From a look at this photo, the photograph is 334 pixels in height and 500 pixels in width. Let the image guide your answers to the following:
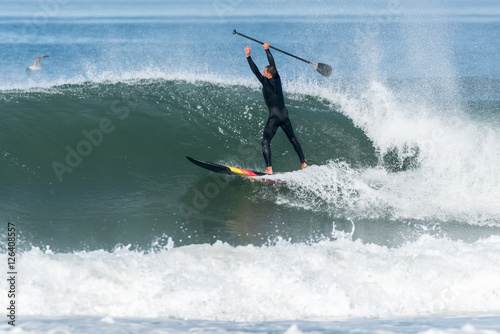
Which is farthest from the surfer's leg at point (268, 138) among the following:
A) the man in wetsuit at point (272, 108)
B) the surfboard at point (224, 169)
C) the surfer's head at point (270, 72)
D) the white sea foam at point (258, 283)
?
the white sea foam at point (258, 283)

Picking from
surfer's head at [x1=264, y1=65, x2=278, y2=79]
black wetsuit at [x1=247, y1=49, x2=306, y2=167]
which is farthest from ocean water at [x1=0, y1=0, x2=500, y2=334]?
surfer's head at [x1=264, y1=65, x2=278, y2=79]

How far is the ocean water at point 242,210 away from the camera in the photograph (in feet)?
15.8

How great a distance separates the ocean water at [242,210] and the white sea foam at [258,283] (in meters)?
0.02

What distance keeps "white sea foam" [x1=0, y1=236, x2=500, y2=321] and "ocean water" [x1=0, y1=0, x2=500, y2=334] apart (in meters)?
0.02

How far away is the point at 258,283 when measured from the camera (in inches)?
205

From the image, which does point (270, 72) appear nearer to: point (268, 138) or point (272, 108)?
point (272, 108)

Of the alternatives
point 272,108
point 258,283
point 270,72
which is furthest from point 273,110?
point 258,283

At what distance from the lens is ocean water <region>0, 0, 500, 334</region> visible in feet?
15.8

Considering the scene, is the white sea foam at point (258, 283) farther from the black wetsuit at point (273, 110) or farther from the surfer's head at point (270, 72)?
the surfer's head at point (270, 72)

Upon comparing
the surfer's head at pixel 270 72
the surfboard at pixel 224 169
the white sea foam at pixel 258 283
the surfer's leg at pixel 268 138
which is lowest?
the white sea foam at pixel 258 283

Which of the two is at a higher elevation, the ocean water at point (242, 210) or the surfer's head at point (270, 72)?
the surfer's head at point (270, 72)

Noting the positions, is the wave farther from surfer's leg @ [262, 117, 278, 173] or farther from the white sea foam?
the white sea foam

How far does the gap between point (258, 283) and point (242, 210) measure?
2556 mm

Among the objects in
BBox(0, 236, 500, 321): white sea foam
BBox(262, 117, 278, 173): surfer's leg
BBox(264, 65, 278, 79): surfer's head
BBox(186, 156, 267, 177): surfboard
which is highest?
A: BBox(264, 65, 278, 79): surfer's head
